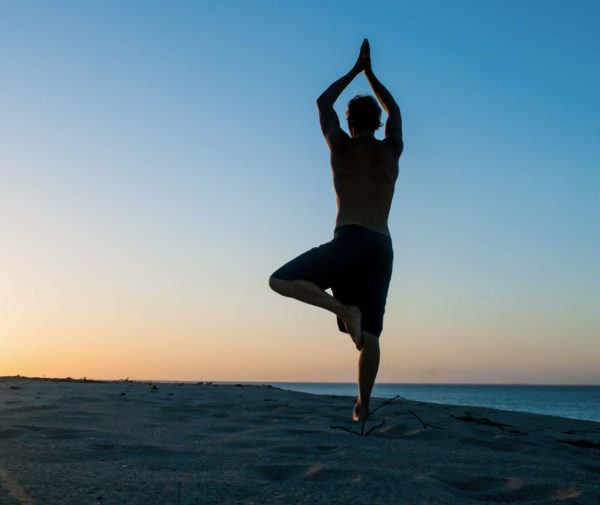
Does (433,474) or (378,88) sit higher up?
(378,88)

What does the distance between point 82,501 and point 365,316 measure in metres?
2.34

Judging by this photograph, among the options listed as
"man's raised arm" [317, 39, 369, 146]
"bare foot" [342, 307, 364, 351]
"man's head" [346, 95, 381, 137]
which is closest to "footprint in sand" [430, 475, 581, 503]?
"bare foot" [342, 307, 364, 351]

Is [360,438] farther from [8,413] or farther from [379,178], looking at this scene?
[8,413]

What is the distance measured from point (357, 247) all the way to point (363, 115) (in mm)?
1088

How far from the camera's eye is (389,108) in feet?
13.7

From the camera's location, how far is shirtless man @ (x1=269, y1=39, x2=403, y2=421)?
11.1 feet

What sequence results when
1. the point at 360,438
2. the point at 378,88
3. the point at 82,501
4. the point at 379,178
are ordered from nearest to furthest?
the point at 82,501 → the point at 360,438 → the point at 379,178 → the point at 378,88

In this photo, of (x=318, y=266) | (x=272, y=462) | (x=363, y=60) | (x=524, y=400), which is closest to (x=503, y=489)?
(x=272, y=462)

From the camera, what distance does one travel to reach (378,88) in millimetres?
4199

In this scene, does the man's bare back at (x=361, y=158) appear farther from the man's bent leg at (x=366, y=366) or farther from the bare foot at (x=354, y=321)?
the man's bent leg at (x=366, y=366)

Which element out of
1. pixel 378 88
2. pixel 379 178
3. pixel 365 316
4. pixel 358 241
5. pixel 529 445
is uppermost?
pixel 378 88

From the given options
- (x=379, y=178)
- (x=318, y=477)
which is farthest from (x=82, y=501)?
(x=379, y=178)

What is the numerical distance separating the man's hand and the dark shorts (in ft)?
4.38

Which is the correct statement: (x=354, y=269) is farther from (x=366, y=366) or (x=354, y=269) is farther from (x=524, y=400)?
(x=524, y=400)
